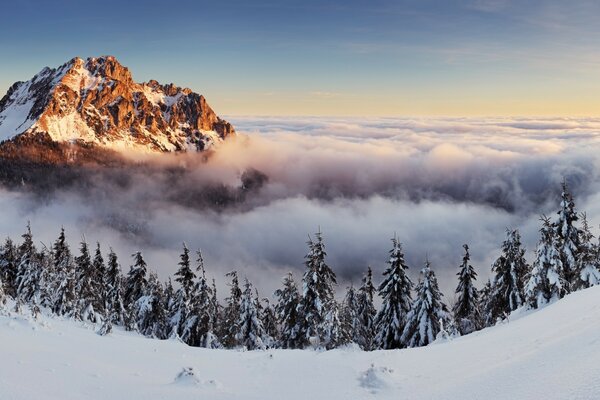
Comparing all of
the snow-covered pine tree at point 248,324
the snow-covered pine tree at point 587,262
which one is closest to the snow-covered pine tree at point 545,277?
the snow-covered pine tree at point 587,262

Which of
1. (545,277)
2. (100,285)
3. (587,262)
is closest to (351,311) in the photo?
(545,277)

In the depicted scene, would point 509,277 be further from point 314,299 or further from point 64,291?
point 64,291

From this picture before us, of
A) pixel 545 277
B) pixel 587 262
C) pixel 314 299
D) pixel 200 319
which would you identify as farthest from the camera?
pixel 200 319

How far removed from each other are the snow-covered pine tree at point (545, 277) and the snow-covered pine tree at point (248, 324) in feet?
72.1

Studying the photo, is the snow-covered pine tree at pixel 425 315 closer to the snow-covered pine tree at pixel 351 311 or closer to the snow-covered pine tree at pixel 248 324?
the snow-covered pine tree at pixel 351 311

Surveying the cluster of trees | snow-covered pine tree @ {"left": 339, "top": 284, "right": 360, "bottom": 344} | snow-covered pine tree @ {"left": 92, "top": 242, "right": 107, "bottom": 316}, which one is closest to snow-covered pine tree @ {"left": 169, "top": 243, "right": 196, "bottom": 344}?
the cluster of trees

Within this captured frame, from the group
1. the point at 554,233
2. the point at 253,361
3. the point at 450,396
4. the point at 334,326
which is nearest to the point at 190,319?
the point at 334,326

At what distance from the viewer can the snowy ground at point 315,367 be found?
24.7 ft

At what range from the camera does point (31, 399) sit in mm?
7172

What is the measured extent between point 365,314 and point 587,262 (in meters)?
23.5

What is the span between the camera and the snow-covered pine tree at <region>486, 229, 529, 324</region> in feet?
116

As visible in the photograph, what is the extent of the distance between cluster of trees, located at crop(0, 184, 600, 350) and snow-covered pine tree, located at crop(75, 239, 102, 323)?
0.37 feet

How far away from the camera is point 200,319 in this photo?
36.7 metres

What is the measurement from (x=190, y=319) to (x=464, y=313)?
2445cm
